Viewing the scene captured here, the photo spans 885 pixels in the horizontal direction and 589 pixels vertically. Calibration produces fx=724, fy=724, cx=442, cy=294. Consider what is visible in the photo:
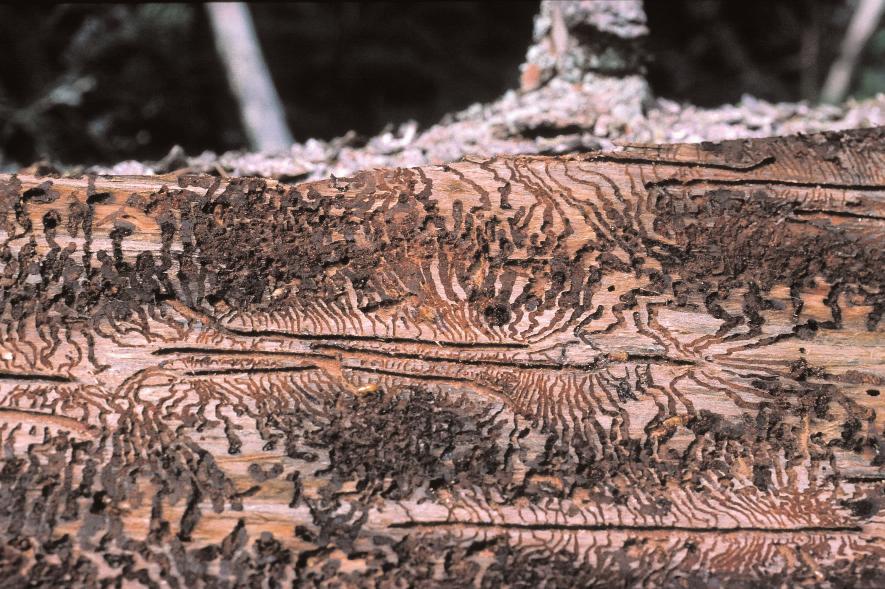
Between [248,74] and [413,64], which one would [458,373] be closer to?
[248,74]

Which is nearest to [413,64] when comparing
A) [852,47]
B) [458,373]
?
[852,47]

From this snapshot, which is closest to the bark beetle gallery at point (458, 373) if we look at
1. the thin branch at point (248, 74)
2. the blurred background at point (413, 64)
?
the thin branch at point (248, 74)

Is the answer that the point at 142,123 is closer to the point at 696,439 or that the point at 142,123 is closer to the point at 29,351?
the point at 29,351

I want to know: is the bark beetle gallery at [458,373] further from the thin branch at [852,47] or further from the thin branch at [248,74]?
the thin branch at [852,47]

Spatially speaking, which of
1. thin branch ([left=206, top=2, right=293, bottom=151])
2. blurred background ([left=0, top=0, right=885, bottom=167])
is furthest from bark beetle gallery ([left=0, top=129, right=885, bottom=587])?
blurred background ([left=0, top=0, right=885, bottom=167])

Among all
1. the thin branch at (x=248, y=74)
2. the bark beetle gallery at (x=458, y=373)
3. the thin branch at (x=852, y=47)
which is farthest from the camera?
the thin branch at (x=852, y=47)

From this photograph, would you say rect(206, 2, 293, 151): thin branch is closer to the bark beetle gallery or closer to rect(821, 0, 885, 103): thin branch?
the bark beetle gallery

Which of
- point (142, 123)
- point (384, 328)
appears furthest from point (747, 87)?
point (384, 328)
